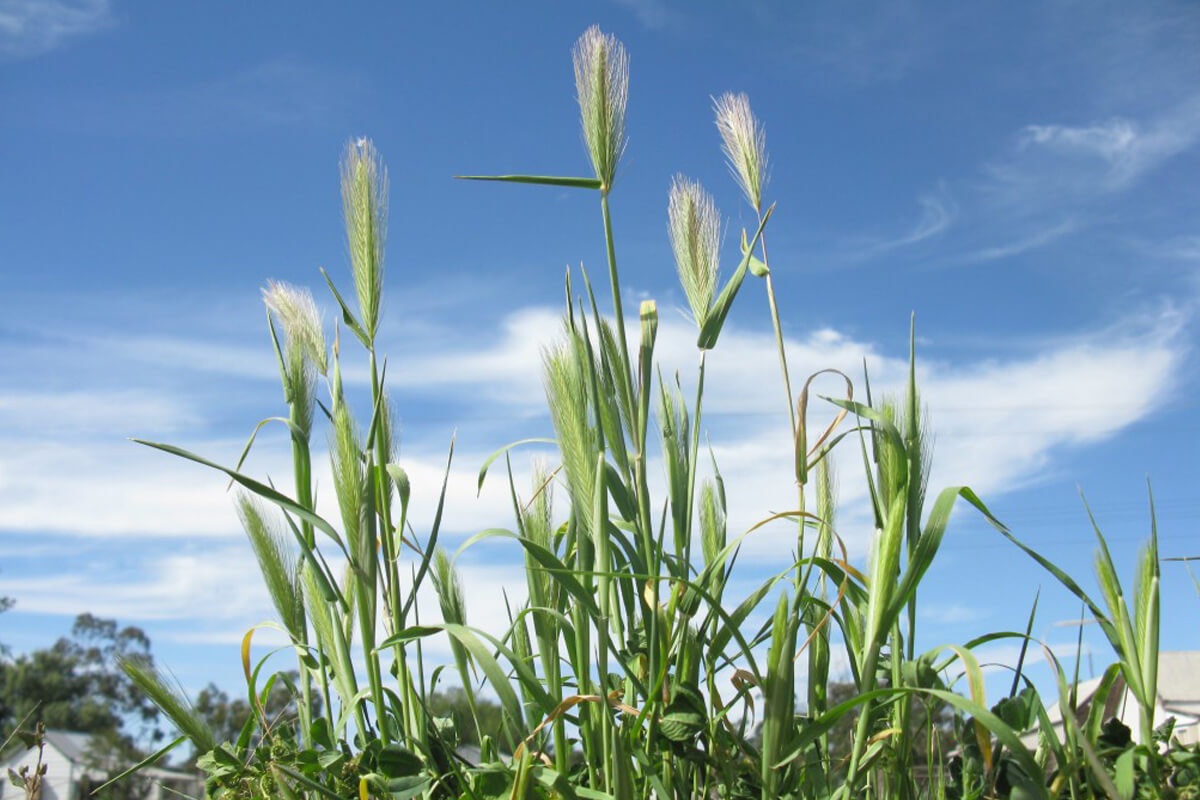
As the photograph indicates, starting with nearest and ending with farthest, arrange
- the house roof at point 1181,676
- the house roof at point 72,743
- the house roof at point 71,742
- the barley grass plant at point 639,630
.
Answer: the barley grass plant at point 639,630
the house roof at point 1181,676
the house roof at point 72,743
the house roof at point 71,742

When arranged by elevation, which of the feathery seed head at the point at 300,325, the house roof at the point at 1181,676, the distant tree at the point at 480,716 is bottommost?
the house roof at the point at 1181,676

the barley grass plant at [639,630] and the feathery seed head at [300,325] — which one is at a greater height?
the feathery seed head at [300,325]

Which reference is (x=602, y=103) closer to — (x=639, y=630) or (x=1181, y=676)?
(x=639, y=630)

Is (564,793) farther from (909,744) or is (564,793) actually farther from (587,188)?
(587,188)

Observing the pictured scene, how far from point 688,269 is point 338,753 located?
808 mm

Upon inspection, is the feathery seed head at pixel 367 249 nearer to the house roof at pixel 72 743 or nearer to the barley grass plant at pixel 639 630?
the barley grass plant at pixel 639 630

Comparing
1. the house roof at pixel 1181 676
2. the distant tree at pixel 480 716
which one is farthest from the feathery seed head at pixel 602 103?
the house roof at pixel 1181 676

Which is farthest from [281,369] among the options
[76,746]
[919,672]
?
[76,746]

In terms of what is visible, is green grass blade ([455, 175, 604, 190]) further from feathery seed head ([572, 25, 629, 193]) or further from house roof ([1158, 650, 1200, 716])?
house roof ([1158, 650, 1200, 716])

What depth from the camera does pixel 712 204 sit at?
146 cm

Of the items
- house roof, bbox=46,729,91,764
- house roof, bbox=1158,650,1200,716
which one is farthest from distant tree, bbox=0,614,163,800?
house roof, bbox=1158,650,1200,716

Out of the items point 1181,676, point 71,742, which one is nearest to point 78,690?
point 71,742

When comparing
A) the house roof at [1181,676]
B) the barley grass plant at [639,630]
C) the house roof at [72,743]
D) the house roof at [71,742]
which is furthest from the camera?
the house roof at [71,742]

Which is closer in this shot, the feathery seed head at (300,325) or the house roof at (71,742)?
the feathery seed head at (300,325)
